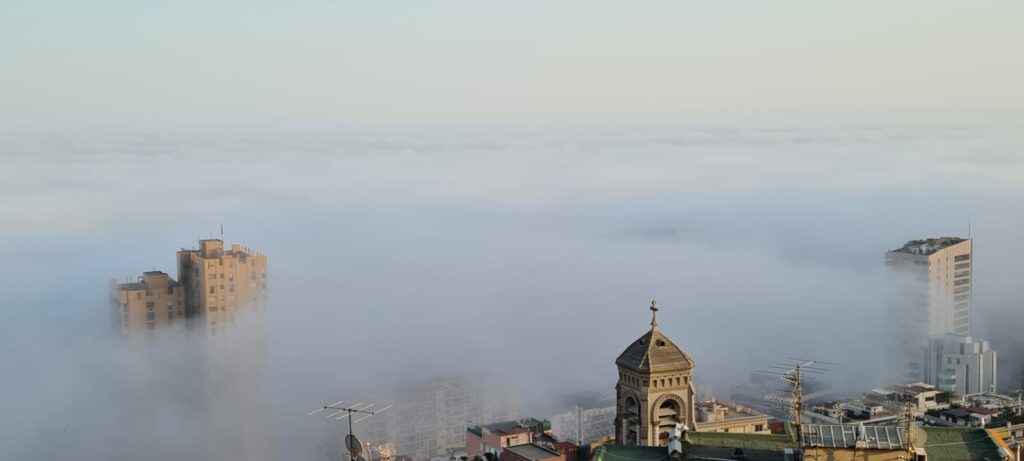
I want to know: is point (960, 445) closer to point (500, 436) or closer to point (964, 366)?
point (500, 436)

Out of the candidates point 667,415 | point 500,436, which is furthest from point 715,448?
point 500,436

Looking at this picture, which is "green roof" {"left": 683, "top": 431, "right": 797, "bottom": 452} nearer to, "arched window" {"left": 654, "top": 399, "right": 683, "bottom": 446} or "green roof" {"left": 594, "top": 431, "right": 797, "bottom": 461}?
"green roof" {"left": 594, "top": 431, "right": 797, "bottom": 461}

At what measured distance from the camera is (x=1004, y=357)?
104 m

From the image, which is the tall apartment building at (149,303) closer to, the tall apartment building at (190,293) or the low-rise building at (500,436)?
the tall apartment building at (190,293)

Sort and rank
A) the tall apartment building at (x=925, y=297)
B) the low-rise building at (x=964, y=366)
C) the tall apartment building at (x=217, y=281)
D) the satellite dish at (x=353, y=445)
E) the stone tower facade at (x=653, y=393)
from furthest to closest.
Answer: the tall apartment building at (x=925, y=297)
the low-rise building at (x=964, y=366)
the tall apartment building at (x=217, y=281)
the stone tower facade at (x=653, y=393)
the satellite dish at (x=353, y=445)

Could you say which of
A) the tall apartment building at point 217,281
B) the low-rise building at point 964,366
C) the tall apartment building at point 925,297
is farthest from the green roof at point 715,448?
the tall apartment building at point 925,297

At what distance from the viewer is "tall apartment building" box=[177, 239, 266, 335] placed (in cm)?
6796

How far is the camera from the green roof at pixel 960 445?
25547mm

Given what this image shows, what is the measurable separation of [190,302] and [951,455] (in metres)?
53.2

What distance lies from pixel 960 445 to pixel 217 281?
2024 inches

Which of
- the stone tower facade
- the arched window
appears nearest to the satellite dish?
the stone tower facade

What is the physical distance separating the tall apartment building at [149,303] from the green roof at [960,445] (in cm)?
5224

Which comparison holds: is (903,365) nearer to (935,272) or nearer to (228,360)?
(935,272)

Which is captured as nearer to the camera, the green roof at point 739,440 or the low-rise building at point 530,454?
the green roof at point 739,440
